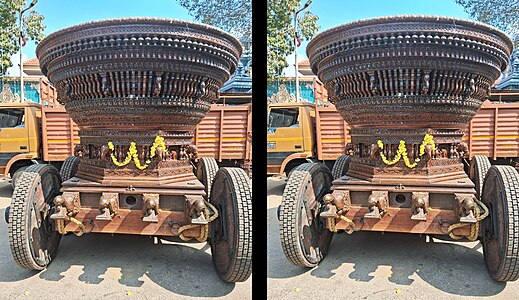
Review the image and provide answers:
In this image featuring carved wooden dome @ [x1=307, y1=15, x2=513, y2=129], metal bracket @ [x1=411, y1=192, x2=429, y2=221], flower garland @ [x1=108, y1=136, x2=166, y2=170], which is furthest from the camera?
flower garland @ [x1=108, y1=136, x2=166, y2=170]

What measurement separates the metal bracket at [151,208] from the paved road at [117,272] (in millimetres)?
167

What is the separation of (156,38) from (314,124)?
0.81 m

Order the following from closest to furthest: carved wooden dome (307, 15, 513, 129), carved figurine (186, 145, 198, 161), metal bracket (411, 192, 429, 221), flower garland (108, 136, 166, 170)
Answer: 1. carved wooden dome (307, 15, 513, 129)
2. metal bracket (411, 192, 429, 221)
3. flower garland (108, 136, 166, 170)
4. carved figurine (186, 145, 198, 161)

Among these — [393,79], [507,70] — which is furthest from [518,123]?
[393,79]

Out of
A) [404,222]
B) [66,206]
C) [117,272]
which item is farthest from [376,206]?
[66,206]

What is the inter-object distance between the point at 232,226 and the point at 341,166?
2.00 ft

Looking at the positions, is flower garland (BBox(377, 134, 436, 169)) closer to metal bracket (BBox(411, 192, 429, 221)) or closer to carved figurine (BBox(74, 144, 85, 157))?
metal bracket (BBox(411, 192, 429, 221))

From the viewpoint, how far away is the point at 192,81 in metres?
1.80

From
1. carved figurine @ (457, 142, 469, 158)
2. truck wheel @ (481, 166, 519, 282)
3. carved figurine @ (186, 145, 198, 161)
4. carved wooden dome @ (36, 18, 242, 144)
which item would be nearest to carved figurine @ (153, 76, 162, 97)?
carved wooden dome @ (36, 18, 242, 144)

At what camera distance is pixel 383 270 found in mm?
1813

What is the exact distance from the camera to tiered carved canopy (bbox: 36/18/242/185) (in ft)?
5.44

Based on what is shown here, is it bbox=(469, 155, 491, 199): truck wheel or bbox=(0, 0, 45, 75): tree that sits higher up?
bbox=(0, 0, 45, 75): tree

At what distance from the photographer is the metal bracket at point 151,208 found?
1.79 meters

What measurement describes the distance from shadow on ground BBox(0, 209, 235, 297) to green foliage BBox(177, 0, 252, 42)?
42.0 inches
